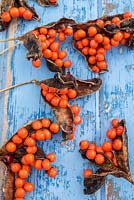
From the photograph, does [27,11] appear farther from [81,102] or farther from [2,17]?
[81,102]

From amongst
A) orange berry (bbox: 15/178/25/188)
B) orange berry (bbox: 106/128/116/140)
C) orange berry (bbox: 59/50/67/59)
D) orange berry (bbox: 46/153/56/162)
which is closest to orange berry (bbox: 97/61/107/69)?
orange berry (bbox: 59/50/67/59)

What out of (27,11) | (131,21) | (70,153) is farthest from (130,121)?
(27,11)

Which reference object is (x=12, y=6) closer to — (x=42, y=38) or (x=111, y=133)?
(x=42, y=38)

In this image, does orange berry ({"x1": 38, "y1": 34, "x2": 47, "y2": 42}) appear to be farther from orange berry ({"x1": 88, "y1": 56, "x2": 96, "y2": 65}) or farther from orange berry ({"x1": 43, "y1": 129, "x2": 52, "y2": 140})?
orange berry ({"x1": 43, "y1": 129, "x2": 52, "y2": 140})

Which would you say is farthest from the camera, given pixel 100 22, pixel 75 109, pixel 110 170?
pixel 100 22

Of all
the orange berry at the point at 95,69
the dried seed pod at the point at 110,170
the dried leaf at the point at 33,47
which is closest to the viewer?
the dried seed pod at the point at 110,170

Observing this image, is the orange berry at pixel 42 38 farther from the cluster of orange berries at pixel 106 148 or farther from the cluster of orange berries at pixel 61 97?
the cluster of orange berries at pixel 106 148

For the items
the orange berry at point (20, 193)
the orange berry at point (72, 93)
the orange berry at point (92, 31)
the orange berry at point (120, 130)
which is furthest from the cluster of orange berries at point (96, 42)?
the orange berry at point (20, 193)

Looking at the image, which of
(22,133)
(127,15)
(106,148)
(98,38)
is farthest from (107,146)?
(127,15)
